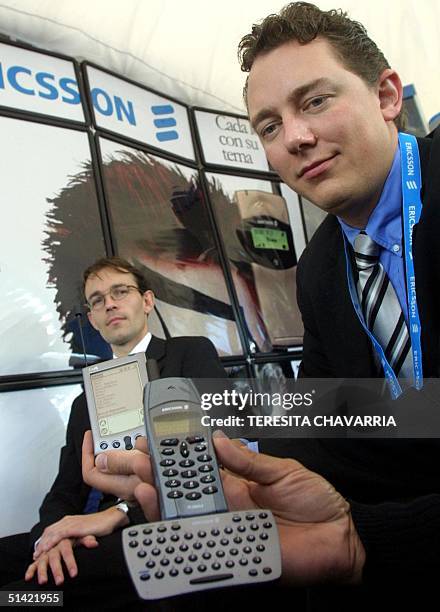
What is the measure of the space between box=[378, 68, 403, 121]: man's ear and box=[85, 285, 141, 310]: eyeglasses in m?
1.16

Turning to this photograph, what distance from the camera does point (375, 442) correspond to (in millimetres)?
1152

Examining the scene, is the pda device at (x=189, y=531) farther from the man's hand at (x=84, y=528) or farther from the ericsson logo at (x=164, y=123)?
the ericsson logo at (x=164, y=123)

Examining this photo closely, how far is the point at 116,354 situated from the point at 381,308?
1.27 metres

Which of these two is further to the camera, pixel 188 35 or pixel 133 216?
pixel 188 35

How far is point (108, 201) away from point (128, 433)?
5.68 ft

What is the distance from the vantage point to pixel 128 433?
1.36 m

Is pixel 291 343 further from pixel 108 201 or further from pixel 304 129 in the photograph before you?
pixel 304 129

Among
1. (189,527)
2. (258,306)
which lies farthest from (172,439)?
(258,306)

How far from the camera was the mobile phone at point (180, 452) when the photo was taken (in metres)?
0.75

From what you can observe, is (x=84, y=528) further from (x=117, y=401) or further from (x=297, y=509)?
(x=297, y=509)

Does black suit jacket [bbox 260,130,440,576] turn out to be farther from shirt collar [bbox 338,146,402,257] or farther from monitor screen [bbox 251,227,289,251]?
monitor screen [bbox 251,227,289,251]

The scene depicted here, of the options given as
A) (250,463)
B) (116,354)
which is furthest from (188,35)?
(250,463)

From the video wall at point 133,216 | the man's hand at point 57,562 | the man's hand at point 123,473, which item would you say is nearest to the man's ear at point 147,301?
the video wall at point 133,216

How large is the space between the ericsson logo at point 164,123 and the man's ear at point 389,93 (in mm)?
2090
